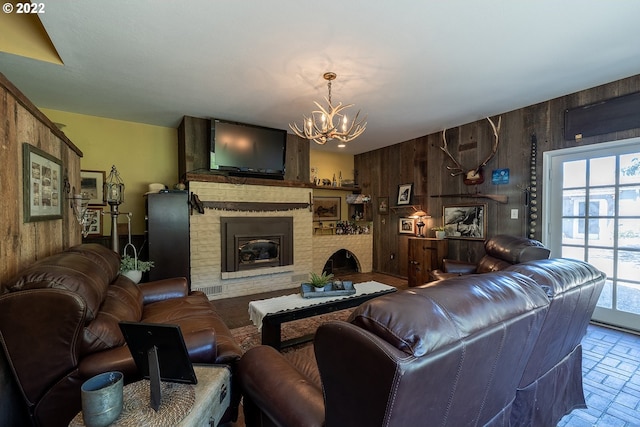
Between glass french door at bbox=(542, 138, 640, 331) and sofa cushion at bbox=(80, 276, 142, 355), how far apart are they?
423 centimetres

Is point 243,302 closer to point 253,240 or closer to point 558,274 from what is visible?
point 253,240

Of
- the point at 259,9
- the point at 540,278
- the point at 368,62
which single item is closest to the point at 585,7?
the point at 368,62

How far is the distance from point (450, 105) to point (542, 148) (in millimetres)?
1215

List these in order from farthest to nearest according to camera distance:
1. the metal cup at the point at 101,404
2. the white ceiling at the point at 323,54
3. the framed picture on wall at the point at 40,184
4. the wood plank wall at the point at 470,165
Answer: the wood plank wall at the point at 470,165
the white ceiling at the point at 323,54
the framed picture on wall at the point at 40,184
the metal cup at the point at 101,404

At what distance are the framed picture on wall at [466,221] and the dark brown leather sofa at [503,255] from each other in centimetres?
77

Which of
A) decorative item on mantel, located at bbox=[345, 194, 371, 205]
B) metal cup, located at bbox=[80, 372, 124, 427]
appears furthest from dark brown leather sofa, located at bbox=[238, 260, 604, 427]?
decorative item on mantel, located at bbox=[345, 194, 371, 205]

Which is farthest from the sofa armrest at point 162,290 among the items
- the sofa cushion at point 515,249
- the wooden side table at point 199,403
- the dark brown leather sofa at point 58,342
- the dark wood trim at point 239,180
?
the sofa cushion at point 515,249

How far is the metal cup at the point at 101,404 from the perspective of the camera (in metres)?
0.86

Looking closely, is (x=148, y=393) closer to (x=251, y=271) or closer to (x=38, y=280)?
(x=38, y=280)

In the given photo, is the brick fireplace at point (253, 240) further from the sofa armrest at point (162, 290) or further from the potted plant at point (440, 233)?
the potted plant at point (440, 233)

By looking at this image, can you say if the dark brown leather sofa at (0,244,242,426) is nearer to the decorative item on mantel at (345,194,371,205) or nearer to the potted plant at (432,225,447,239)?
the potted plant at (432,225,447,239)

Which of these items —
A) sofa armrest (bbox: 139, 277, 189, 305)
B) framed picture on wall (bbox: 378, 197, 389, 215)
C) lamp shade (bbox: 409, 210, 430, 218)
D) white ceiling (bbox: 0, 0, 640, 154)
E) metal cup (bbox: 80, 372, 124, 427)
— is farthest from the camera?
framed picture on wall (bbox: 378, 197, 389, 215)

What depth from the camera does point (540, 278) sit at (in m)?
1.19

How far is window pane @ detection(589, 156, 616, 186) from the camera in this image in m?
2.96
